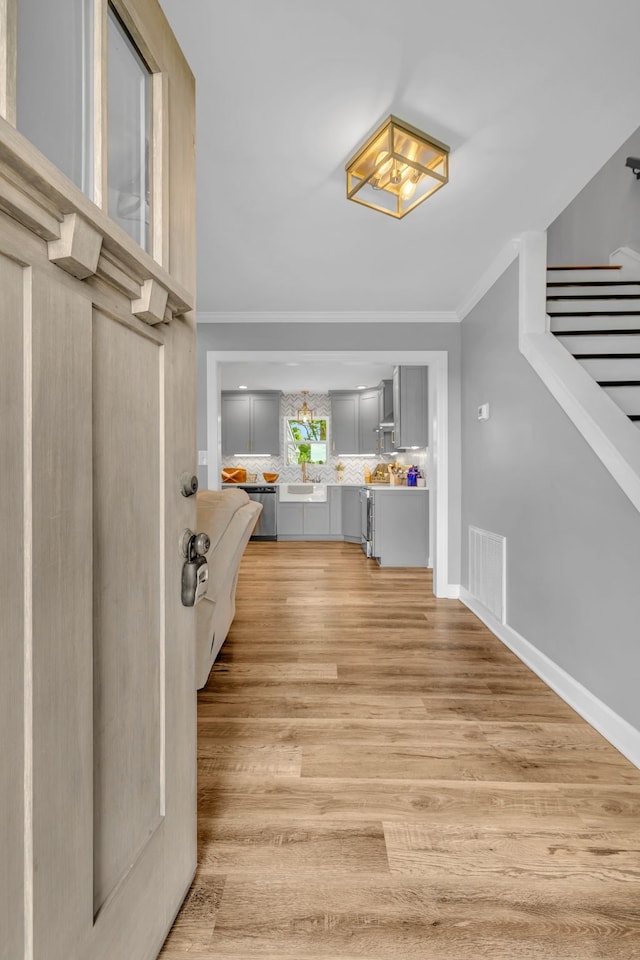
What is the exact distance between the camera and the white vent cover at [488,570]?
10.4 ft

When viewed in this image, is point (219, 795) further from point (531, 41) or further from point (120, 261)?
point (531, 41)

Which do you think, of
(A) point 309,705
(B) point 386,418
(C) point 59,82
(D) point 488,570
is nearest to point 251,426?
(B) point 386,418

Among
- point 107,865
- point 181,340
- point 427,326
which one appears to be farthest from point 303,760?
point 427,326

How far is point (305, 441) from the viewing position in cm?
869

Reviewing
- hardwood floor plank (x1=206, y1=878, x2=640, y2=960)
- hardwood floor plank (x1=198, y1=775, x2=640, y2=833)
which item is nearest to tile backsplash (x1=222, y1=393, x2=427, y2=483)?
hardwood floor plank (x1=198, y1=775, x2=640, y2=833)

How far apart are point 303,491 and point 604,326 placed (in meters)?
5.85

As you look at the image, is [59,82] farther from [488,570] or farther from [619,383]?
[488,570]

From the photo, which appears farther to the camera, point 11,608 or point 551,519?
point 551,519

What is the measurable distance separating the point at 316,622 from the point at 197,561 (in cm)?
252

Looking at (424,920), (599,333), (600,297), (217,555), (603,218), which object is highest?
(603,218)

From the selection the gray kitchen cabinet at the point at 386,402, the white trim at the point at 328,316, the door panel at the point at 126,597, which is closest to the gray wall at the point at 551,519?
the white trim at the point at 328,316

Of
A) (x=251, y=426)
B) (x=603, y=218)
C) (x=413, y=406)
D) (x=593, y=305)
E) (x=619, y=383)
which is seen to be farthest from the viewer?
(x=251, y=426)

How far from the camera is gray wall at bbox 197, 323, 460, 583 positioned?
4.26 m

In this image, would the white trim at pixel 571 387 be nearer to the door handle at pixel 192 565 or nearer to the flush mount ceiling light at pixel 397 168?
the flush mount ceiling light at pixel 397 168
